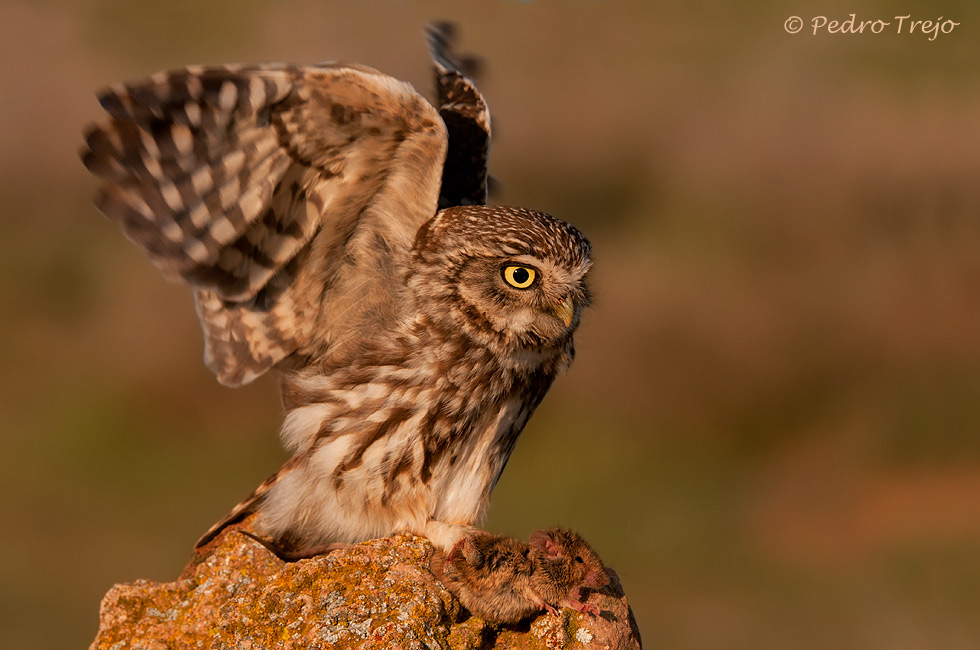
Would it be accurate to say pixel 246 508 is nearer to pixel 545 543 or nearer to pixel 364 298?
pixel 364 298

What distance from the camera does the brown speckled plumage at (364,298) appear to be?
2812mm

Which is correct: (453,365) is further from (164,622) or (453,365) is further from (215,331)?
(164,622)

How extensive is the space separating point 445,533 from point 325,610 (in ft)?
1.97

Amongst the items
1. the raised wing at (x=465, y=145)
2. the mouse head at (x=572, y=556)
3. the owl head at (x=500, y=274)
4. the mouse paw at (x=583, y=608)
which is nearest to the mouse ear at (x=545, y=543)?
the mouse head at (x=572, y=556)

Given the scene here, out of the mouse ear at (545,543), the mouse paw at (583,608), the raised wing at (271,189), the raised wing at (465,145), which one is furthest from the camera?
the raised wing at (465,145)

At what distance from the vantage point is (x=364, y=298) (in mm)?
3234

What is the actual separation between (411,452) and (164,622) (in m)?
0.97

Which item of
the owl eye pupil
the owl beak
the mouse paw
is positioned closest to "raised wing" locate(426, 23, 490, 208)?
the owl eye pupil

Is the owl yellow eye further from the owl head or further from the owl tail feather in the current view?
the owl tail feather

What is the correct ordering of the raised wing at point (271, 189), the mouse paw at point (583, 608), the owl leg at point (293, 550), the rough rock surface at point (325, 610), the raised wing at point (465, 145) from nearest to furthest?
the rough rock surface at point (325, 610)
the raised wing at point (271, 189)
the mouse paw at point (583, 608)
the owl leg at point (293, 550)
the raised wing at point (465, 145)

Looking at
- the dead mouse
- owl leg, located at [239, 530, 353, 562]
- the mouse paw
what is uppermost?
the dead mouse

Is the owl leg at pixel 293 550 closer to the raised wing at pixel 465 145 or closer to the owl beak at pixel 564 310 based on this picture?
the owl beak at pixel 564 310

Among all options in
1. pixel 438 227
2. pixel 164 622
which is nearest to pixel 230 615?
pixel 164 622

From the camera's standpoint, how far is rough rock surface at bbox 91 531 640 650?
8.31 feet
